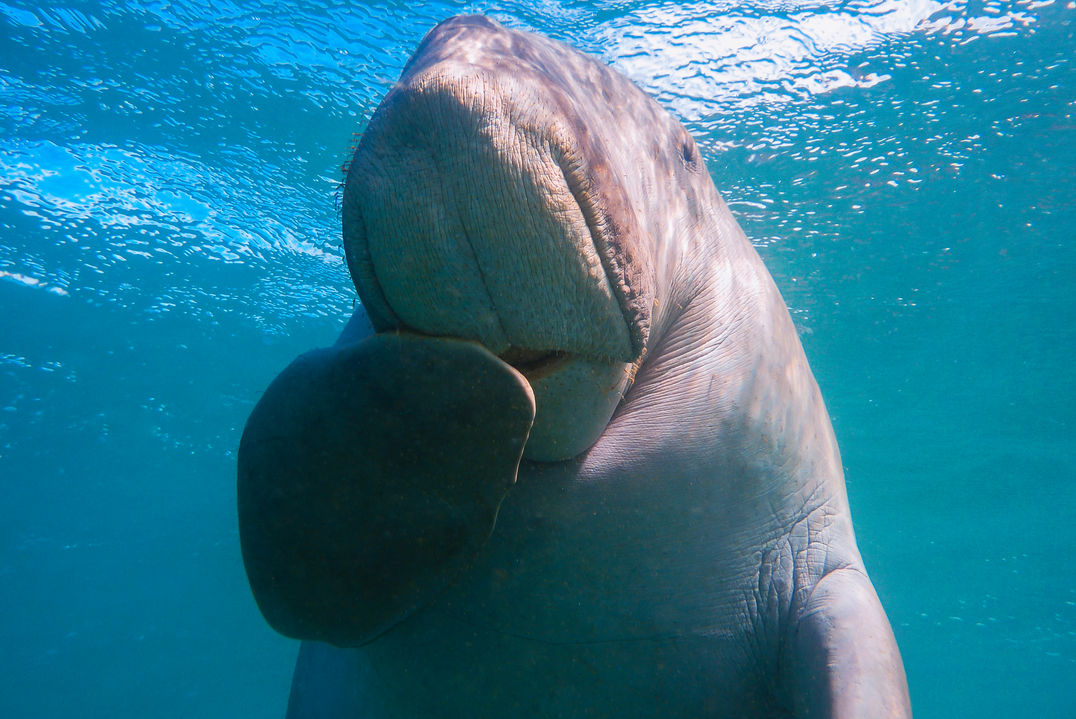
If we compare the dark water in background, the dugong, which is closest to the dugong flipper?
the dugong

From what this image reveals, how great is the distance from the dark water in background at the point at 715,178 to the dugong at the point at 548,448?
2025 mm

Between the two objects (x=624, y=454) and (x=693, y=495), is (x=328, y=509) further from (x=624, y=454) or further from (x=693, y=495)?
(x=693, y=495)

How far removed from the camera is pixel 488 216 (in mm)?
1075

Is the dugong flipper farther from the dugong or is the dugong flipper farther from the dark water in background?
the dark water in background

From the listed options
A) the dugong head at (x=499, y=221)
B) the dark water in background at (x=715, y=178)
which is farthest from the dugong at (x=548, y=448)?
the dark water in background at (x=715, y=178)

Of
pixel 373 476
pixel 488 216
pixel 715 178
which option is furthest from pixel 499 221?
pixel 715 178

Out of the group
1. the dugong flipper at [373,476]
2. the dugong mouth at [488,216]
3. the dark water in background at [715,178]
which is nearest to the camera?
the dugong mouth at [488,216]

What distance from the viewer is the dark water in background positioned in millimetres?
8375

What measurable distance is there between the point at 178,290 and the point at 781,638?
1831cm

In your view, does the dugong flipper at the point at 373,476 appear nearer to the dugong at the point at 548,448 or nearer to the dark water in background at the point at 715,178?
the dugong at the point at 548,448

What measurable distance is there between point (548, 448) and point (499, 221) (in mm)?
749

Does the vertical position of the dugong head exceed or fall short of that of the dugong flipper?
it exceeds it

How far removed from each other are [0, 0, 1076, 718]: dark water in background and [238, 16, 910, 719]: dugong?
203 centimetres

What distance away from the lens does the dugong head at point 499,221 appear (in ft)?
3.53
